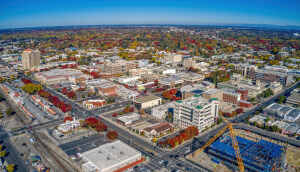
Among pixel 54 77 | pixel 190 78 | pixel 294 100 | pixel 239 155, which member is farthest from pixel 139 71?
pixel 239 155

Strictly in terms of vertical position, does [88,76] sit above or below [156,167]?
above

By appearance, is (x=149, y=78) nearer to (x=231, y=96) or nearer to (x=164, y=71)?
(x=164, y=71)

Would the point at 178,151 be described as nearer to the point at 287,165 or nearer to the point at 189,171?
the point at 189,171

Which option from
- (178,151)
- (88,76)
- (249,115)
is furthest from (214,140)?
(88,76)

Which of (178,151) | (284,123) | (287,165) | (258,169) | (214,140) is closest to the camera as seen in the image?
(258,169)

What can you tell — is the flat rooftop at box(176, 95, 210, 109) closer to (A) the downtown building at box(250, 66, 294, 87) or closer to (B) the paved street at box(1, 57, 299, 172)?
(B) the paved street at box(1, 57, 299, 172)

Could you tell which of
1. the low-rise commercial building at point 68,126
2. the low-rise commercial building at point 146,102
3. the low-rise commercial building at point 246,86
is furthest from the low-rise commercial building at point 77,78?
the low-rise commercial building at point 246,86
